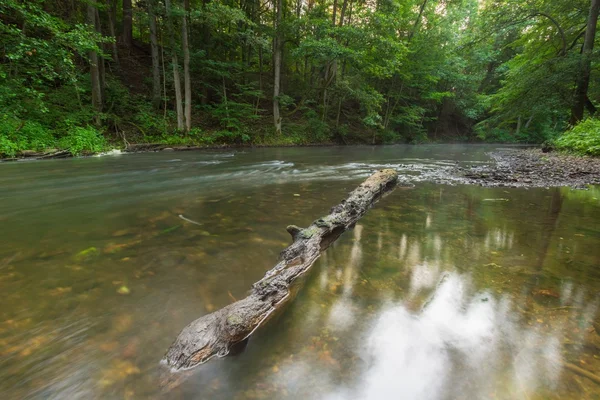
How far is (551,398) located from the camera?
1.47 metres

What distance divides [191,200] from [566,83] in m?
15.9

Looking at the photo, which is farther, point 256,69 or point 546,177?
point 256,69

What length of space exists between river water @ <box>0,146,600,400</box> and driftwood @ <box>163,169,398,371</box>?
88 mm

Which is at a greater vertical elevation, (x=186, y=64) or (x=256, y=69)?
(x=256, y=69)

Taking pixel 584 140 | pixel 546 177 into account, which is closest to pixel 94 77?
pixel 546 177

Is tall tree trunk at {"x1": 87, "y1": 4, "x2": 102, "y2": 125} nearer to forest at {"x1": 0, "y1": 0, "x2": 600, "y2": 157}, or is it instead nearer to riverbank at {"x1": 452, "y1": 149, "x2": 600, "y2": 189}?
forest at {"x1": 0, "y1": 0, "x2": 600, "y2": 157}

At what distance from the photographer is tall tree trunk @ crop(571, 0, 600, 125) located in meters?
11.0

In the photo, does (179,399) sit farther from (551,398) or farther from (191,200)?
(191,200)

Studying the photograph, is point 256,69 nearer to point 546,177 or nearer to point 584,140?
point 584,140

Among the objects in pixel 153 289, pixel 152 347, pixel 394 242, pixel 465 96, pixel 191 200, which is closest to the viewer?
pixel 152 347

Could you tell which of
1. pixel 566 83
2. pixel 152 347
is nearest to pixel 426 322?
pixel 152 347

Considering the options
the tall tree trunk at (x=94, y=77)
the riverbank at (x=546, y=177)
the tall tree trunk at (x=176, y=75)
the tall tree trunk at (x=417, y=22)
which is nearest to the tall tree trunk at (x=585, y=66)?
the riverbank at (x=546, y=177)

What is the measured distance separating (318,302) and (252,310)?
585 millimetres

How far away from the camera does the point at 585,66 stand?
11.0 m
